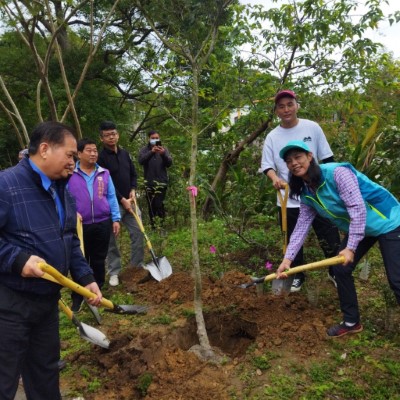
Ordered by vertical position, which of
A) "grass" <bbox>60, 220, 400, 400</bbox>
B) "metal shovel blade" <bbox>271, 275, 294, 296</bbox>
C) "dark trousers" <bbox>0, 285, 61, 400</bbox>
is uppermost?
"dark trousers" <bbox>0, 285, 61, 400</bbox>

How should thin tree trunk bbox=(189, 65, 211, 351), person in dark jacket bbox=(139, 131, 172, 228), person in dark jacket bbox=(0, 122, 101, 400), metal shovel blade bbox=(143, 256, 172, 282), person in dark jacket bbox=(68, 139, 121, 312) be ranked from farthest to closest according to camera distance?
person in dark jacket bbox=(139, 131, 172, 228) → metal shovel blade bbox=(143, 256, 172, 282) → person in dark jacket bbox=(68, 139, 121, 312) → thin tree trunk bbox=(189, 65, 211, 351) → person in dark jacket bbox=(0, 122, 101, 400)

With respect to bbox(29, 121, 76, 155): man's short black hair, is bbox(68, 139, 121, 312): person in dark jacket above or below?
below

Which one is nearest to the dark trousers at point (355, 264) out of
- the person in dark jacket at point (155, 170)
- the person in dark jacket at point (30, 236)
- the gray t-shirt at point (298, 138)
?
the gray t-shirt at point (298, 138)

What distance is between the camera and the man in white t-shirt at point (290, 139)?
358cm

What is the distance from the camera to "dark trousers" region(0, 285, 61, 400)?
6.28 ft

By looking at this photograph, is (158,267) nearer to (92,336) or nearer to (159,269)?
(159,269)

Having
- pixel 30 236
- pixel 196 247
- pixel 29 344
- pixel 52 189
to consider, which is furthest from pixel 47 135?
pixel 196 247

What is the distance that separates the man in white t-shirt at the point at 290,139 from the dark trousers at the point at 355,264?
0.66 meters

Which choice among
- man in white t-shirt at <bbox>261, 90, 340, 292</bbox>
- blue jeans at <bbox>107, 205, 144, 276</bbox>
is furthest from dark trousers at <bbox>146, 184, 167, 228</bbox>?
man in white t-shirt at <bbox>261, 90, 340, 292</bbox>

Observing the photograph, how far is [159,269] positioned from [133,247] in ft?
1.90

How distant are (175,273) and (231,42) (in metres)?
3.18

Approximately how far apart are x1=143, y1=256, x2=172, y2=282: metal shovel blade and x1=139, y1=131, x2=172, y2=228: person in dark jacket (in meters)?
1.36

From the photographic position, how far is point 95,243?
13.1 ft

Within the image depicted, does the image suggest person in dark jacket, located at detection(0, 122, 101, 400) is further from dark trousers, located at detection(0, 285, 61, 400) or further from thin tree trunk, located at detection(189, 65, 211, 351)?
thin tree trunk, located at detection(189, 65, 211, 351)
